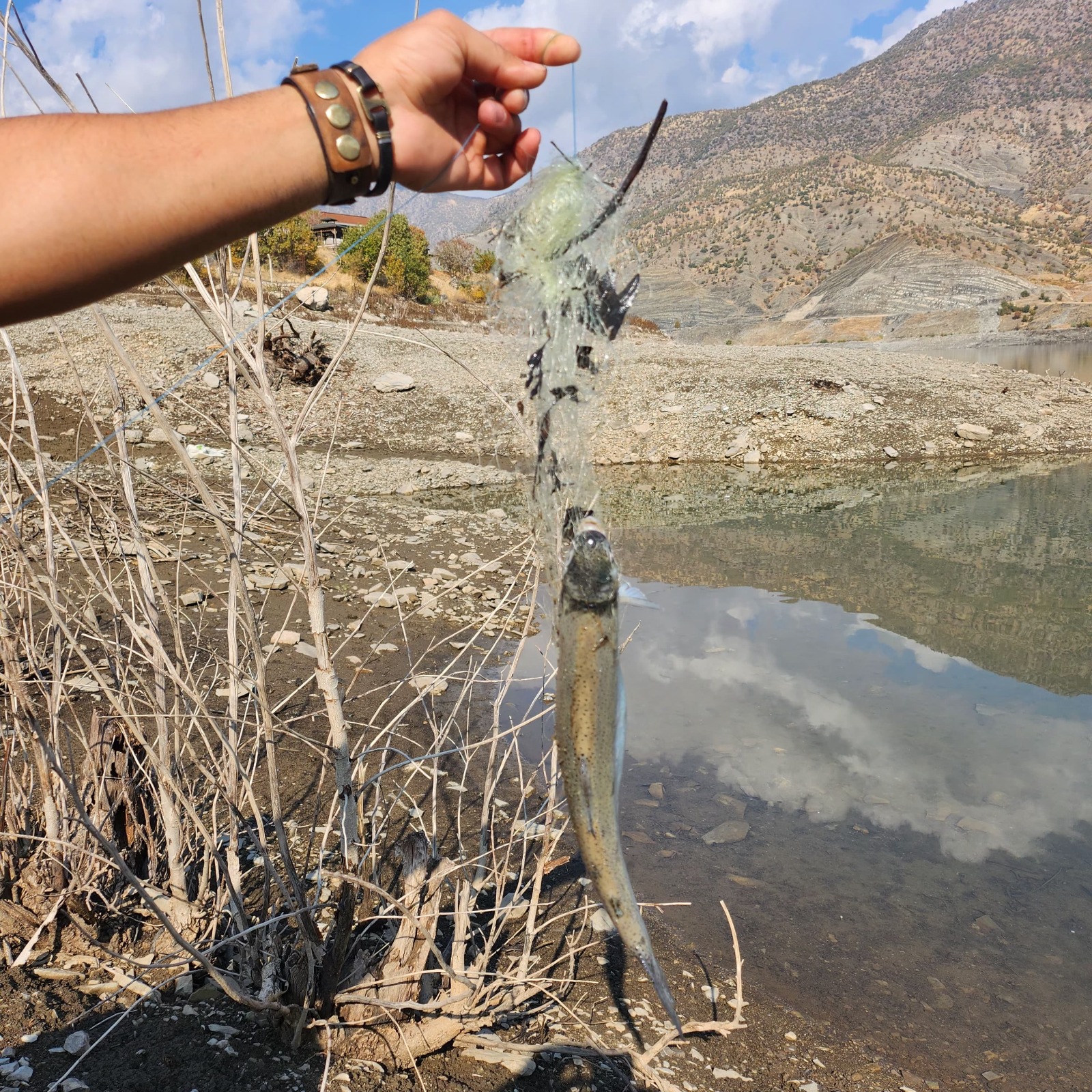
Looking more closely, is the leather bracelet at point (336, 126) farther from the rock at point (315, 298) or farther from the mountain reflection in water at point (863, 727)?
the rock at point (315, 298)

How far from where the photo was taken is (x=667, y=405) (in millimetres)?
15891

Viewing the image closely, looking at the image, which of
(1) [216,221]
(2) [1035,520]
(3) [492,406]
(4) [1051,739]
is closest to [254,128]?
(1) [216,221]

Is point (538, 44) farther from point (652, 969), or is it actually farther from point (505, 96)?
point (652, 969)

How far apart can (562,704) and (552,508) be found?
636 mm

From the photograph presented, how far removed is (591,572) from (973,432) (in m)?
16.8

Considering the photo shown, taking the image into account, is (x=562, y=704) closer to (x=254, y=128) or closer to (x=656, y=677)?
(x=254, y=128)

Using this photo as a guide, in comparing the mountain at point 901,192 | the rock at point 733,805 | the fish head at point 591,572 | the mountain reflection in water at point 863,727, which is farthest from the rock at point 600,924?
the mountain at point 901,192

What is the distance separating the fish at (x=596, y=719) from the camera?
4.87 ft

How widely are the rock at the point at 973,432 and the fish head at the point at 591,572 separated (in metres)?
16.6

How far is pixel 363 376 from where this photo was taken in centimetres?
1638

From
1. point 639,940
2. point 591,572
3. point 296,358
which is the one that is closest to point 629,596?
point 591,572

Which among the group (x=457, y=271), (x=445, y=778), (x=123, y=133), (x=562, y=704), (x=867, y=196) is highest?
(x=867, y=196)

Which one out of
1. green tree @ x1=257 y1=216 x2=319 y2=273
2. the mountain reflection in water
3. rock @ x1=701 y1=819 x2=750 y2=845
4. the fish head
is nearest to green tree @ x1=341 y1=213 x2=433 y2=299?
green tree @ x1=257 y1=216 x2=319 y2=273

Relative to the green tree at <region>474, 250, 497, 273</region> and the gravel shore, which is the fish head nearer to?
the green tree at <region>474, 250, 497, 273</region>
